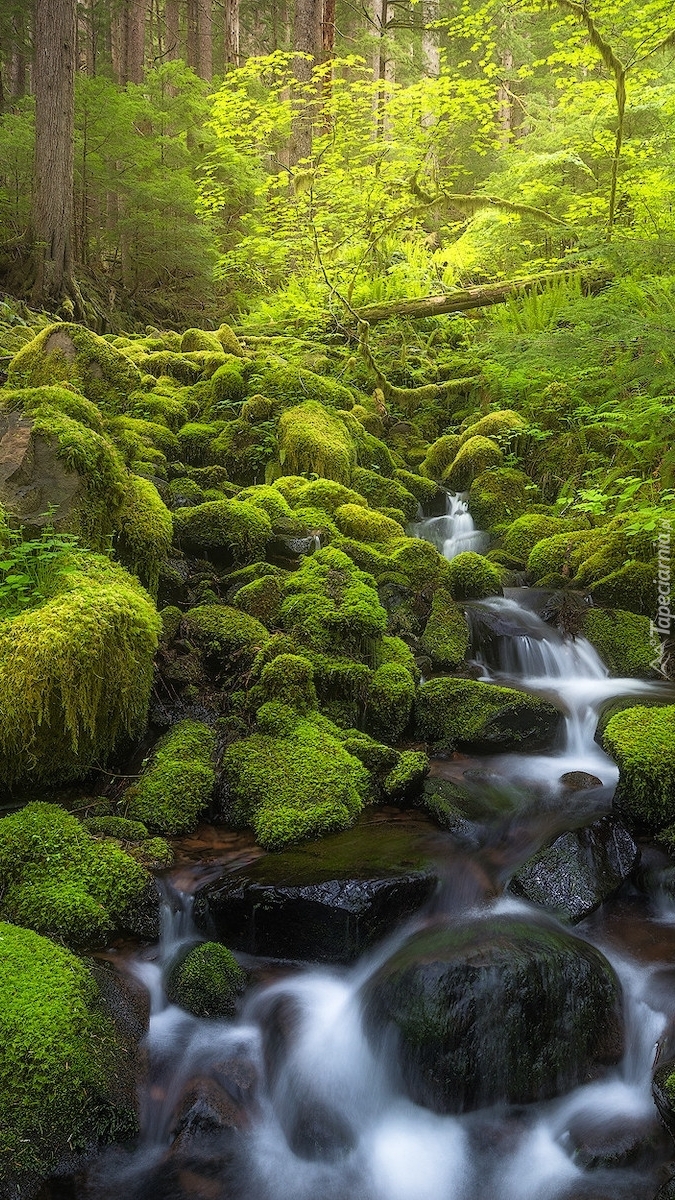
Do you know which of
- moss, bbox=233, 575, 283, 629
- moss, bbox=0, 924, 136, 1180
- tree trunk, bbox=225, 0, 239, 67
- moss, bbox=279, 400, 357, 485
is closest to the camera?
moss, bbox=0, 924, 136, 1180

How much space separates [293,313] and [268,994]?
10.7 m

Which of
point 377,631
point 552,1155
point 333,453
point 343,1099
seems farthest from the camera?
point 333,453

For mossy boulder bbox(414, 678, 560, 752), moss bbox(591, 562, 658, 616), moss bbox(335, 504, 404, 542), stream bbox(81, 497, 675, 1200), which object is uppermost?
moss bbox(335, 504, 404, 542)

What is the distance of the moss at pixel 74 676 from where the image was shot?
3793 mm

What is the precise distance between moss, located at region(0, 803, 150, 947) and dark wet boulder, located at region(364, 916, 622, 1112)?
50.4 inches

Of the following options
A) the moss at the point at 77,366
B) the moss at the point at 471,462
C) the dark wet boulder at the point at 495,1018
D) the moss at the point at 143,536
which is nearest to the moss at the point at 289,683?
the moss at the point at 143,536

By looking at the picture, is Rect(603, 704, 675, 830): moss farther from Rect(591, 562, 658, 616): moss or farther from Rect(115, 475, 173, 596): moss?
Rect(115, 475, 173, 596): moss

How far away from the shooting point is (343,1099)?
10.9 ft

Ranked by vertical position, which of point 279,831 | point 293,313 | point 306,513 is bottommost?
point 279,831

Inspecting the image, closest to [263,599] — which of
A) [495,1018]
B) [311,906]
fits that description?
[311,906]

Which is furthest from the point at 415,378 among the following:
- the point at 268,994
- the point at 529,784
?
the point at 268,994

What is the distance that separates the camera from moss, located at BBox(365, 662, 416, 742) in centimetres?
531

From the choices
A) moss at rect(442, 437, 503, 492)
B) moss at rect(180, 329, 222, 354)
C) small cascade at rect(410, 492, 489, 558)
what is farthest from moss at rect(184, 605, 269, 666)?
moss at rect(180, 329, 222, 354)

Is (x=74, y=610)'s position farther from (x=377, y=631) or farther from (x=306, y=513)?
(x=306, y=513)
